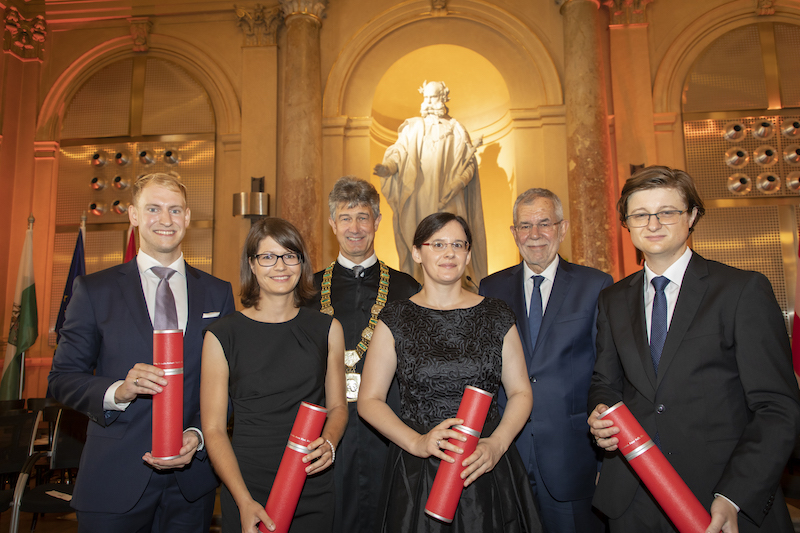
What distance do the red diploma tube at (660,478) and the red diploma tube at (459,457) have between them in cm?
36

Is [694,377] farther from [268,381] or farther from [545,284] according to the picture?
[268,381]

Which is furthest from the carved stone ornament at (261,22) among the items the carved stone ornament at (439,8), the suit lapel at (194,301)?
the suit lapel at (194,301)

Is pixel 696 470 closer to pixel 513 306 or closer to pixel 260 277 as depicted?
pixel 513 306

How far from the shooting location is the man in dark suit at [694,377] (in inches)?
61.0

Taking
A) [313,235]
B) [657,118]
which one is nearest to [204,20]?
[313,235]

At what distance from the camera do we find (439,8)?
7.34 m

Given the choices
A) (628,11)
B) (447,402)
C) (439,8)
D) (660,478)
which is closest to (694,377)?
(660,478)

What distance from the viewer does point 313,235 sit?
6793 mm

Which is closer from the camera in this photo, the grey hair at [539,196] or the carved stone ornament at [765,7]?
the grey hair at [539,196]

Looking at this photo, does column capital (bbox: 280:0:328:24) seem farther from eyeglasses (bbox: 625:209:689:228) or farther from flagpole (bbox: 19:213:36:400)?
eyeglasses (bbox: 625:209:689:228)

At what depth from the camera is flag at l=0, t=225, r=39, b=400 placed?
245 inches

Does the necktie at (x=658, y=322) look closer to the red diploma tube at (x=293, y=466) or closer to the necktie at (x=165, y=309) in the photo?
the red diploma tube at (x=293, y=466)

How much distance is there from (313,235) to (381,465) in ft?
15.4

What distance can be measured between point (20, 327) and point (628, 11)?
875 cm
